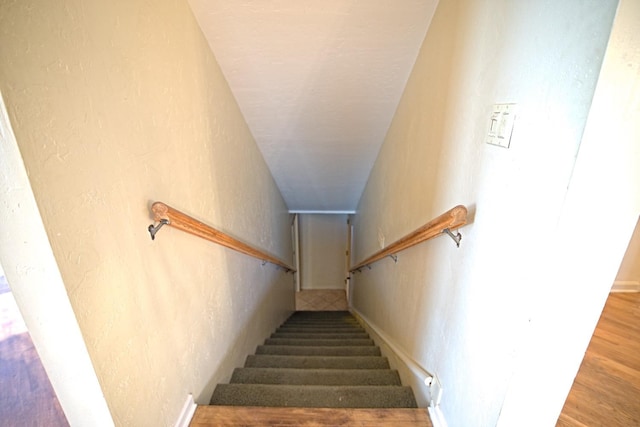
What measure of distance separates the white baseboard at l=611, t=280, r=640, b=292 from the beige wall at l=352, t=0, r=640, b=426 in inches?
75.4

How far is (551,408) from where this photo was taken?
686mm

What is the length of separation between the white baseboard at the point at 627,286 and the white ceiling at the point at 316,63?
2032 millimetres

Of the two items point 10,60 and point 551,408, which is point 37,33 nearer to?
point 10,60

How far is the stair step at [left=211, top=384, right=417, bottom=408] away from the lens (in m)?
1.28

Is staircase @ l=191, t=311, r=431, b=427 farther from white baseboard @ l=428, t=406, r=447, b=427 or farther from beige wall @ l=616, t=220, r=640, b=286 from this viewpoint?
beige wall @ l=616, t=220, r=640, b=286

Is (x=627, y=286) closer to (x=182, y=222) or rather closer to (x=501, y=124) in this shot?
(x=501, y=124)

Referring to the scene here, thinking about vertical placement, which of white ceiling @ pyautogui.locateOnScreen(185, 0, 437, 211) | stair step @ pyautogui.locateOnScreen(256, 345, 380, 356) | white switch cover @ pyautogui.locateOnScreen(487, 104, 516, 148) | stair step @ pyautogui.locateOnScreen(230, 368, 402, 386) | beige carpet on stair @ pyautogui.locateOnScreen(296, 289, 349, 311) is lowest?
beige carpet on stair @ pyautogui.locateOnScreen(296, 289, 349, 311)

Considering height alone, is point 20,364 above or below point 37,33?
below

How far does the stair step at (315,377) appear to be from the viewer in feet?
5.04

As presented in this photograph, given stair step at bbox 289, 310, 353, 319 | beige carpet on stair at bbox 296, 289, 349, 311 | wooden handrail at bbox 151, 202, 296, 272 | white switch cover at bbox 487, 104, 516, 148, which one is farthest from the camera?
beige carpet on stair at bbox 296, 289, 349, 311

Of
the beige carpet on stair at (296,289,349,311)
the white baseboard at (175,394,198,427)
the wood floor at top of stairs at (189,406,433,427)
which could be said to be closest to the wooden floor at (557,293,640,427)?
the wood floor at top of stairs at (189,406,433,427)

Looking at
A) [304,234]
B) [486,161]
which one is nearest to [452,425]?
[486,161]

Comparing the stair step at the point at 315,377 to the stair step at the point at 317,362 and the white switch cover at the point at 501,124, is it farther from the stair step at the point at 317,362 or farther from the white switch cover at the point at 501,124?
the white switch cover at the point at 501,124

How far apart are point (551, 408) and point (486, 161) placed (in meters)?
0.61
